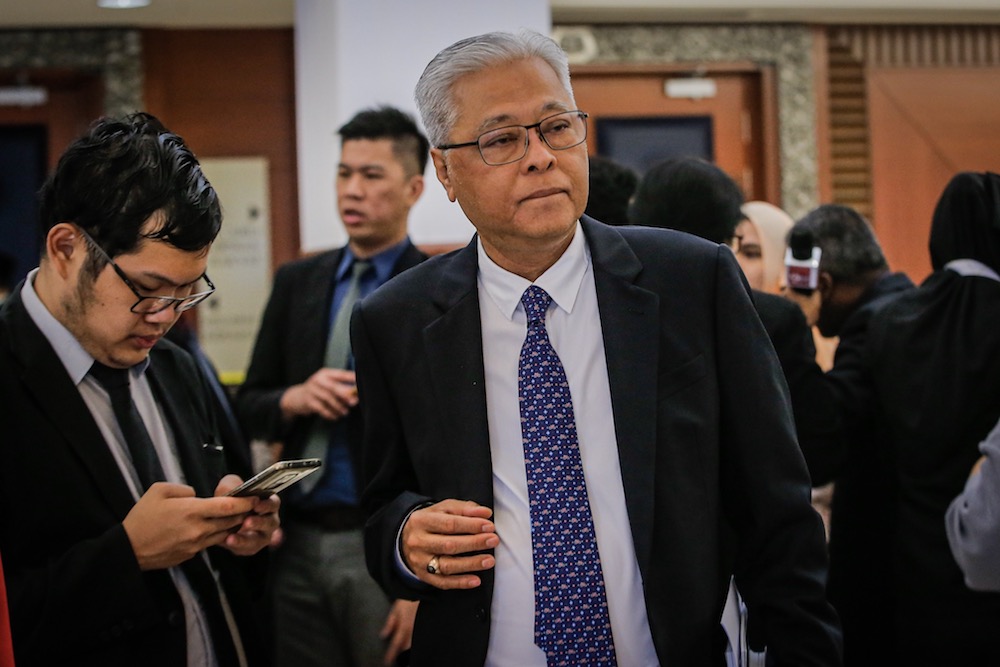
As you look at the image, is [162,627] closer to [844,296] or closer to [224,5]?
[844,296]

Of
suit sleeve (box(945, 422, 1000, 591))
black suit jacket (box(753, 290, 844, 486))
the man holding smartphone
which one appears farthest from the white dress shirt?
suit sleeve (box(945, 422, 1000, 591))

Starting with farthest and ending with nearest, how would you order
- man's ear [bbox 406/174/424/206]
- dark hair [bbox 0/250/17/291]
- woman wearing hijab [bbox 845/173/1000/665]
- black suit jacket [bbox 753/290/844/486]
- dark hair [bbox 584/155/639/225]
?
dark hair [bbox 0/250/17/291] → man's ear [bbox 406/174/424/206] → dark hair [bbox 584/155/639/225] → woman wearing hijab [bbox 845/173/1000/665] → black suit jacket [bbox 753/290/844/486]

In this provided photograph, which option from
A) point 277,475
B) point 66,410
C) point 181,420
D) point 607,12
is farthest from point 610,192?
point 607,12

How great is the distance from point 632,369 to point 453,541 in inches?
14.6

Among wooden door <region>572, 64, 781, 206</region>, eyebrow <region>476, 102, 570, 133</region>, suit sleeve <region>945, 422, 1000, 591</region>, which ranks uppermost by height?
wooden door <region>572, 64, 781, 206</region>

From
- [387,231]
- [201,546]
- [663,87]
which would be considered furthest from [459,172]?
[663,87]

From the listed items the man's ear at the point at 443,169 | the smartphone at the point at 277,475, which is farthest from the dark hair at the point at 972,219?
the smartphone at the point at 277,475

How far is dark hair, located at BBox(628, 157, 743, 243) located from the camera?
235cm

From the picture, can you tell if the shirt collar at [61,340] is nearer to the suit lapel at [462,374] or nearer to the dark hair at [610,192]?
the suit lapel at [462,374]

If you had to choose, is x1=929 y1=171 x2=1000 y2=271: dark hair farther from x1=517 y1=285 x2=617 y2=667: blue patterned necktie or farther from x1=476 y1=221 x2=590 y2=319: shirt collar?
x1=517 y1=285 x2=617 y2=667: blue patterned necktie

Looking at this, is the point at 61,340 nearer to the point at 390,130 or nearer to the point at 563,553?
the point at 563,553

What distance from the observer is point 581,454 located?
1664 millimetres

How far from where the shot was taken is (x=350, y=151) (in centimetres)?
320

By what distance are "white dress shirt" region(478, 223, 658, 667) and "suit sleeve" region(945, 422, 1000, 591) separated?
79cm
